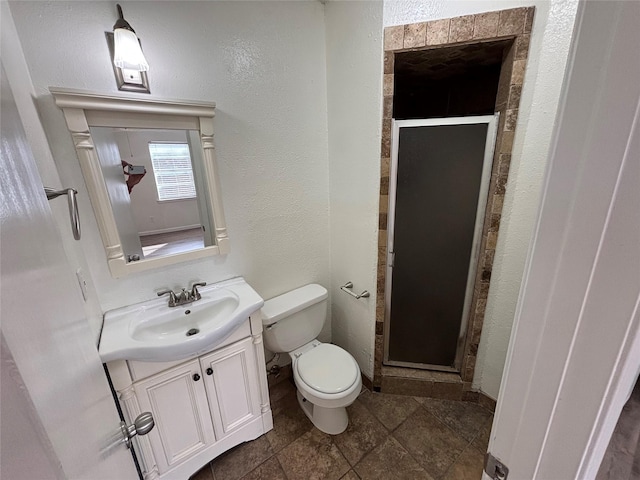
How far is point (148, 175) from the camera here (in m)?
1.28

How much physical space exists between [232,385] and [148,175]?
3.79 ft

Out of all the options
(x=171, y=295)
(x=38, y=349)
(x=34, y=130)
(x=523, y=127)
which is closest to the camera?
(x=38, y=349)

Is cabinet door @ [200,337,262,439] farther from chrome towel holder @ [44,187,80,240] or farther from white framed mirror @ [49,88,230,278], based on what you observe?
chrome towel holder @ [44,187,80,240]

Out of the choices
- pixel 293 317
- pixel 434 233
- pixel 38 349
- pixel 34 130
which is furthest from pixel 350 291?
pixel 34 130

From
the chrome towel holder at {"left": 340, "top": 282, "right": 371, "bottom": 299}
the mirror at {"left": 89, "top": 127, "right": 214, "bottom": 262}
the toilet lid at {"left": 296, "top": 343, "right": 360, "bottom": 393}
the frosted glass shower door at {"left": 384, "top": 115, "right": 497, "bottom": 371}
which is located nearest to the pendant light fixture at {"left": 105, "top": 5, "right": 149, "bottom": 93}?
the mirror at {"left": 89, "top": 127, "right": 214, "bottom": 262}

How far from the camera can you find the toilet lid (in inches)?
55.9

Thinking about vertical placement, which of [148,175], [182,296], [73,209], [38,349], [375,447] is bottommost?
[375,447]

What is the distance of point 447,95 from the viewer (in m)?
1.95

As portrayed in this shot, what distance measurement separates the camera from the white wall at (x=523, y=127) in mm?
1060

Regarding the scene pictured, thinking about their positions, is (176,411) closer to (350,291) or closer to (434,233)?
(350,291)

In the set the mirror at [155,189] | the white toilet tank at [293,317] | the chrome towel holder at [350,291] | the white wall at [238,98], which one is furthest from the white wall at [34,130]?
the chrome towel holder at [350,291]

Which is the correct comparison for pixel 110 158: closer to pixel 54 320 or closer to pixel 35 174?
pixel 35 174

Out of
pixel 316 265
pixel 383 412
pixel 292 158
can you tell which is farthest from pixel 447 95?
pixel 383 412

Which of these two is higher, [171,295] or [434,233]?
[434,233]
